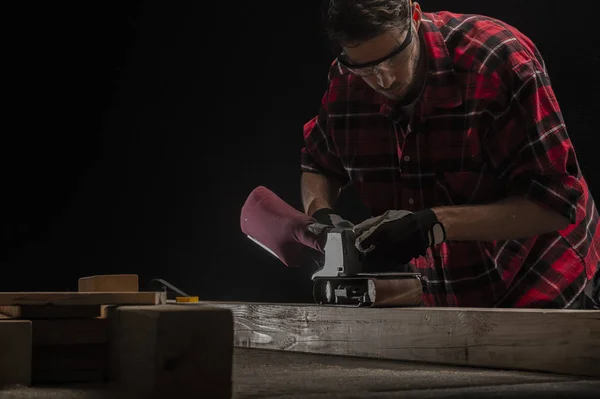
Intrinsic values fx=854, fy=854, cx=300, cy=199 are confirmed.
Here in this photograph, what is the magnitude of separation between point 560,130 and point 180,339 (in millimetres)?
1605

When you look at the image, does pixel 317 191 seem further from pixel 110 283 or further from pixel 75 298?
pixel 75 298

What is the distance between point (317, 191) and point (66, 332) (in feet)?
5.45

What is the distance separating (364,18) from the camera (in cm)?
243

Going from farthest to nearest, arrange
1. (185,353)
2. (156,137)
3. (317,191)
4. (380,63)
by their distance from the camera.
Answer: (156,137) < (317,191) < (380,63) < (185,353)

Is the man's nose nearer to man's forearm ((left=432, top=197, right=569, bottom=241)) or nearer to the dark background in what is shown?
man's forearm ((left=432, top=197, right=569, bottom=241))

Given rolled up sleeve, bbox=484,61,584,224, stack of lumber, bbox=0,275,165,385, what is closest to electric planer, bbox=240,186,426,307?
rolled up sleeve, bbox=484,61,584,224

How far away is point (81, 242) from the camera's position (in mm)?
4508

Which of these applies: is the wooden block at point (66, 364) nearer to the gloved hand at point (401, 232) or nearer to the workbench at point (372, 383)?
the workbench at point (372, 383)

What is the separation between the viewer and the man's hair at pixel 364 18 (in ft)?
7.97

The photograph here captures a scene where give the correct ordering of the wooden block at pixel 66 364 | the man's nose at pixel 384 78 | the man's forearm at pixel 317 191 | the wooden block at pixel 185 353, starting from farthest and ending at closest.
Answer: the man's forearm at pixel 317 191, the man's nose at pixel 384 78, the wooden block at pixel 66 364, the wooden block at pixel 185 353

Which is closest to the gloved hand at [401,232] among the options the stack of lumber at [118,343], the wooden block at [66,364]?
the stack of lumber at [118,343]

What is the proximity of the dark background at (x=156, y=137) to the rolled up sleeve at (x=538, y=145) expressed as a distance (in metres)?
1.97

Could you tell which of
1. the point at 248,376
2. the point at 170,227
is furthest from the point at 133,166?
the point at 248,376

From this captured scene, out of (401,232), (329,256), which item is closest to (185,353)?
(329,256)
